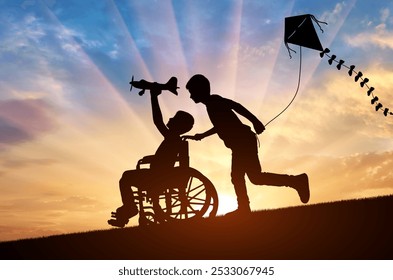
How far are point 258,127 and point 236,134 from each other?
36 cm

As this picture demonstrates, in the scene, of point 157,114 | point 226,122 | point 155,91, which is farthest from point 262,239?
point 155,91

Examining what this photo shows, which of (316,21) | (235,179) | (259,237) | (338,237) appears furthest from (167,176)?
(316,21)

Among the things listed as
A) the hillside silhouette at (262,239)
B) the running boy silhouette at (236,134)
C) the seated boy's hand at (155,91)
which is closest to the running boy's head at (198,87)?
the running boy silhouette at (236,134)

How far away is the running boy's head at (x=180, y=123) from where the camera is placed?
313 inches

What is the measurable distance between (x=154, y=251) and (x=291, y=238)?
6.04 feet

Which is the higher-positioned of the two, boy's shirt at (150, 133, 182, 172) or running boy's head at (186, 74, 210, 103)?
running boy's head at (186, 74, 210, 103)

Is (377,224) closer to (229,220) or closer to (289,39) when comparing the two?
(229,220)

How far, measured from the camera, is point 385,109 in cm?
833

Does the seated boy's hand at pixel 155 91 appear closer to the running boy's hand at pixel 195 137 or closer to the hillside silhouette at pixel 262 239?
the running boy's hand at pixel 195 137

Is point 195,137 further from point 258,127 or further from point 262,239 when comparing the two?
point 262,239

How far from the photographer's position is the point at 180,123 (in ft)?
26.1

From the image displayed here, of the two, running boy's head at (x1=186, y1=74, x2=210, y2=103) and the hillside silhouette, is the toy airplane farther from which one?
the hillside silhouette

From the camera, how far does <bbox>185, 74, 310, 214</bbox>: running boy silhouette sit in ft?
26.0

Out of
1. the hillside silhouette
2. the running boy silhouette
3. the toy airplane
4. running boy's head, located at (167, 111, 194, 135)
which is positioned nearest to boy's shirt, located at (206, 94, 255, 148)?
the running boy silhouette
